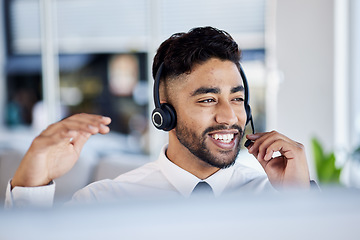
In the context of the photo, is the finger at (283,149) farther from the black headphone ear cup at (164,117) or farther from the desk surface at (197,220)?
the desk surface at (197,220)

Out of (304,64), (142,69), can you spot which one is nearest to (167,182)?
(304,64)

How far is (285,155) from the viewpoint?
0.77 metres

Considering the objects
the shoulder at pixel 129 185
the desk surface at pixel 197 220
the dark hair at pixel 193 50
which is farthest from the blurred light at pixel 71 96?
the desk surface at pixel 197 220

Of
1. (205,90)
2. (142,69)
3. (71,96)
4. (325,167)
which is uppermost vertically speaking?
(205,90)

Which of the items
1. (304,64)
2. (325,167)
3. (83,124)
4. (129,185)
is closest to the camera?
(83,124)

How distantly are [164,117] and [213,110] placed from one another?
98 millimetres

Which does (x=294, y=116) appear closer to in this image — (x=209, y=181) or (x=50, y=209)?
(x=209, y=181)

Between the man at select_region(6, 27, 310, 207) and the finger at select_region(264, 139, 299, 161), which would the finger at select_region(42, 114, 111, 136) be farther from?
the finger at select_region(264, 139, 299, 161)

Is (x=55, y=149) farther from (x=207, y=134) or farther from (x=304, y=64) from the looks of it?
(x=304, y=64)

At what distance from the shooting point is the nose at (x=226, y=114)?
75 centimetres

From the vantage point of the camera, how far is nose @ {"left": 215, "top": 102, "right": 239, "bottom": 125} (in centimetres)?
75

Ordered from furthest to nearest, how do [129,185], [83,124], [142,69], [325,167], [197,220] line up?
1. [142,69]
2. [325,167]
3. [129,185]
4. [83,124]
5. [197,220]

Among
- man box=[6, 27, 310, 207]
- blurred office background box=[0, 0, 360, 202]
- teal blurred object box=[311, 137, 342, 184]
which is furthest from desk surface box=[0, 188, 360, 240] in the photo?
teal blurred object box=[311, 137, 342, 184]

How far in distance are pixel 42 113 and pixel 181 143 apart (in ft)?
14.0
